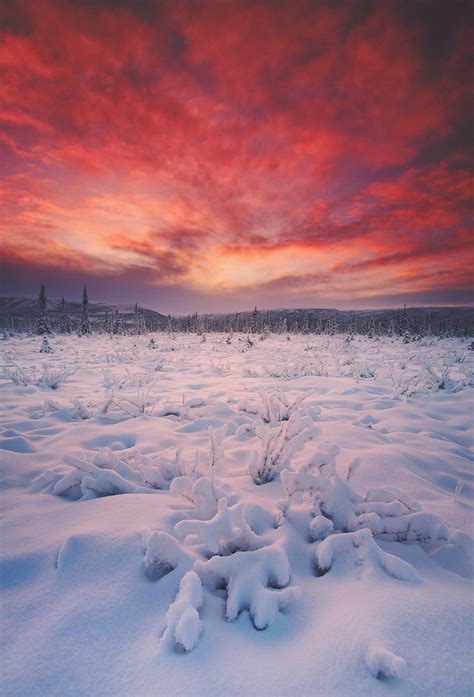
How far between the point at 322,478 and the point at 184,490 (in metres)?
0.81

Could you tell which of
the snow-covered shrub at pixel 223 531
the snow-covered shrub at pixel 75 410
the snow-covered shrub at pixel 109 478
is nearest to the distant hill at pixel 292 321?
the snow-covered shrub at pixel 75 410

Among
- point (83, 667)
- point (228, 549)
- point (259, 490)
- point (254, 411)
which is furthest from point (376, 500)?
point (254, 411)

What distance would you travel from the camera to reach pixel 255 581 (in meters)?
1.21

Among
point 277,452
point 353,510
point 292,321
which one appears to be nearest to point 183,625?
point 353,510

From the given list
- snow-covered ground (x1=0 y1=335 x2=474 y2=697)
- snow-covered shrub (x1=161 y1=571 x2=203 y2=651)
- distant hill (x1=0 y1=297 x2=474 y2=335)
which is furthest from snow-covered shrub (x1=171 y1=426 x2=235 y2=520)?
distant hill (x1=0 y1=297 x2=474 y2=335)

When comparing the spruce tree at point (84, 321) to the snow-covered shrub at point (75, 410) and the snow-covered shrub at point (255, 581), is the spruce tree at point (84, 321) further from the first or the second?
the snow-covered shrub at point (255, 581)

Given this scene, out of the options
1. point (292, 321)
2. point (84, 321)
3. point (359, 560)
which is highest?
point (292, 321)

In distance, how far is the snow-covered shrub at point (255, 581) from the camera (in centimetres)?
111

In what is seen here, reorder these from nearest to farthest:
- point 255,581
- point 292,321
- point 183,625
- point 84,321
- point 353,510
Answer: point 183,625 < point 255,581 < point 353,510 < point 84,321 < point 292,321

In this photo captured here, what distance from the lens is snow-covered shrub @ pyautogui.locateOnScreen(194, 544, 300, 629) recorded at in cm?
111

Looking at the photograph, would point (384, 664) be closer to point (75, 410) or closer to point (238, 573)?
point (238, 573)

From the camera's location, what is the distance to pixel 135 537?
4.72ft

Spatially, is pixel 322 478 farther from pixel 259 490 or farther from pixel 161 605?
pixel 161 605

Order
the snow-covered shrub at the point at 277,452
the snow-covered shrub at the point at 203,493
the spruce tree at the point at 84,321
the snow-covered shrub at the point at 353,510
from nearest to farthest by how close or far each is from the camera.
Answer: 1. the snow-covered shrub at the point at 353,510
2. the snow-covered shrub at the point at 203,493
3. the snow-covered shrub at the point at 277,452
4. the spruce tree at the point at 84,321
